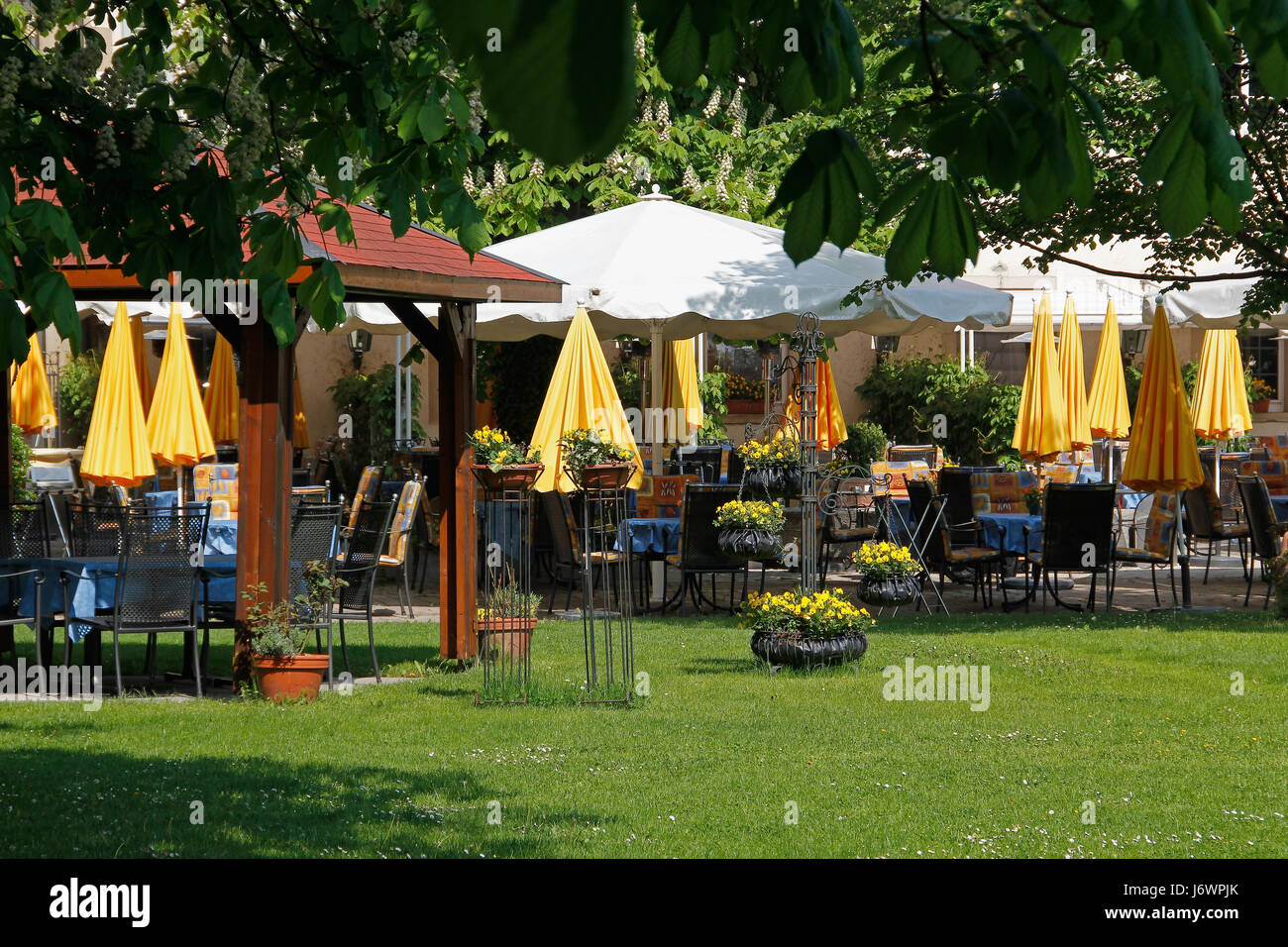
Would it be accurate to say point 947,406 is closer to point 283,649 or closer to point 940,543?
point 940,543

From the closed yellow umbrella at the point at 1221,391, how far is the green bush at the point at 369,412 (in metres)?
11.0

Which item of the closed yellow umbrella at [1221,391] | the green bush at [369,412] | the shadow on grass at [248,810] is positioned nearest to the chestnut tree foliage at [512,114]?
the shadow on grass at [248,810]

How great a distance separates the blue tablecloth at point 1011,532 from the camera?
12711 mm

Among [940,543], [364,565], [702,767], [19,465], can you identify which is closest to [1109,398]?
[940,543]

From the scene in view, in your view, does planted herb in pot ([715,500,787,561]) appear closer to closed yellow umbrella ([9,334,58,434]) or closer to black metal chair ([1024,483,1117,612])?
black metal chair ([1024,483,1117,612])

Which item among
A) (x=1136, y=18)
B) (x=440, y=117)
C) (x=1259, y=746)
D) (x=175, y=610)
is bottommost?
(x=1259, y=746)

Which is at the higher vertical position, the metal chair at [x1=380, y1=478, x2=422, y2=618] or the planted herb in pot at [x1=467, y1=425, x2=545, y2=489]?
the planted herb in pot at [x1=467, y1=425, x2=545, y2=489]

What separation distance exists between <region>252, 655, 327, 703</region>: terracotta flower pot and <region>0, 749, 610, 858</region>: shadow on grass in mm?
1719

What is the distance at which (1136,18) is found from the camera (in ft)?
5.53

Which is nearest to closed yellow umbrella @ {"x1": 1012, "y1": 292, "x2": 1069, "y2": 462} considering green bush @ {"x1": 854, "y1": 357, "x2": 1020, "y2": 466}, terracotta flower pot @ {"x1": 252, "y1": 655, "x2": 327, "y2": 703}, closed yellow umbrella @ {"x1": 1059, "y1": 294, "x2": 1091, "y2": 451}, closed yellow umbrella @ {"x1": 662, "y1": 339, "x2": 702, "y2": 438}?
closed yellow umbrella @ {"x1": 1059, "y1": 294, "x2": 1091, "y2": 451}

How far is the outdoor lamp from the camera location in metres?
19.8

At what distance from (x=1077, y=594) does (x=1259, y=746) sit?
23.2ft

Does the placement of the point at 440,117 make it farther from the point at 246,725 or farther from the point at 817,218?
the point at 246,725
